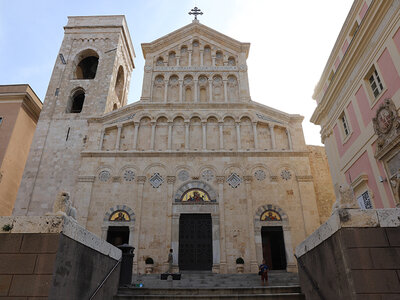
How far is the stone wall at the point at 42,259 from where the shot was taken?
623cm

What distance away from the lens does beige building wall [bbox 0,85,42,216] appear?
21.0 meters

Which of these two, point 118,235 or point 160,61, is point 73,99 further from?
point 118,235

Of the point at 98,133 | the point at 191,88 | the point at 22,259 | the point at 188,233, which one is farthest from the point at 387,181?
the point at 98,133

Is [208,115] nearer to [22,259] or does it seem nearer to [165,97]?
[165,97]

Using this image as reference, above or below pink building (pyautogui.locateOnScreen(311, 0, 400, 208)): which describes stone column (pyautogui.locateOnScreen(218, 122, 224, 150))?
above

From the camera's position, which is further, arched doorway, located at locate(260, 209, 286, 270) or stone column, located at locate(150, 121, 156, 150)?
stone column, located at locate(150, 121, 156, 150)

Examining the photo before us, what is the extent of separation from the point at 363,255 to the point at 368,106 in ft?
29.8

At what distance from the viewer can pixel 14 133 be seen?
22.0 m

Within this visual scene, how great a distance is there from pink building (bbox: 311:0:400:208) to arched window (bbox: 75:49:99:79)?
21835 millimetres

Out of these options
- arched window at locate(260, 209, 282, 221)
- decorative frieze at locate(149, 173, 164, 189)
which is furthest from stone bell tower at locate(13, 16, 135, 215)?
arched window at locate(260, 209, 282, 221)

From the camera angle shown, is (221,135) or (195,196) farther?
(221,135)

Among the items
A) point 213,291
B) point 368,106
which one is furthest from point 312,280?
point 368,106

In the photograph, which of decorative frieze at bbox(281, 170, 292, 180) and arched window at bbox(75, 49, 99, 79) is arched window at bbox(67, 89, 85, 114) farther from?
decorative frieze at bbox(281, 170, 292, 180)

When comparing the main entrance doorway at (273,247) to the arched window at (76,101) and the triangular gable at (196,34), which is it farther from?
the arched window at (76,101)
